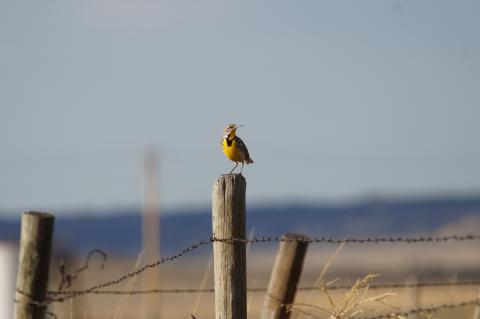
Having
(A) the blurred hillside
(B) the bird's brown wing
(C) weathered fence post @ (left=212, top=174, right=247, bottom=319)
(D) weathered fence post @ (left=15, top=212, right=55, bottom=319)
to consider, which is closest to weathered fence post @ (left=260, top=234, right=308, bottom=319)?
(B) the bird's brown wing

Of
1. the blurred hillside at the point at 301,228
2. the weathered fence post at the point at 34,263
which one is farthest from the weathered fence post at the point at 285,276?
the blurred hillside at the point at 301,228

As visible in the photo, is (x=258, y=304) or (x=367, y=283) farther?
(x=258, y=304)

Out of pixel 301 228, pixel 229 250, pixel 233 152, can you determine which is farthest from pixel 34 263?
pixel 301 228

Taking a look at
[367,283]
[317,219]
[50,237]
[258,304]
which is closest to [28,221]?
[50,237]

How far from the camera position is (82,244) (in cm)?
15612

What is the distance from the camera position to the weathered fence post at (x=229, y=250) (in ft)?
24.7

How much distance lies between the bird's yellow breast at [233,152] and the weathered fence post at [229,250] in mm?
1931

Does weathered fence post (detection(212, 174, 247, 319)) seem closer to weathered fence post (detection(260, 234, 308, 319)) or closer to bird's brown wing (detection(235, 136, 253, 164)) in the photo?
weathered fence post (detection(260, 234, 308, 319))

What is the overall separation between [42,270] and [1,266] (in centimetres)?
586

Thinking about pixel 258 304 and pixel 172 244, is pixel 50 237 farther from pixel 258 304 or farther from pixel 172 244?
pixel 172 244

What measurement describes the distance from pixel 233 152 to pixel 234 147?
1.4 inches

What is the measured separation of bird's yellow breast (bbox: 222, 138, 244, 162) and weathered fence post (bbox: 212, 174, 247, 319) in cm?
193

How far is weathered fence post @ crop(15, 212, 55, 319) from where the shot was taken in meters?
7.47

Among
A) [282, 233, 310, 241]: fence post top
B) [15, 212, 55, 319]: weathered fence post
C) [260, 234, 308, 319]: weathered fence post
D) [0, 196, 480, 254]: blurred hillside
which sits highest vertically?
[0, 196, 480, 254]: blurred hillside
